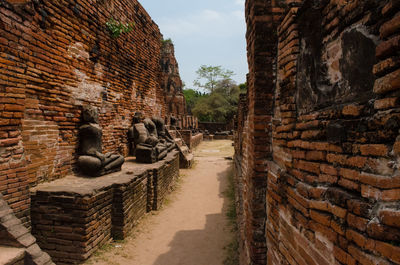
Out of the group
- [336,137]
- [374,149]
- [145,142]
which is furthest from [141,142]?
[374,149]

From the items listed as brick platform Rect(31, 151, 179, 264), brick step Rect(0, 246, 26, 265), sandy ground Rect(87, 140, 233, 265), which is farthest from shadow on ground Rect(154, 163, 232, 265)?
brick step Rect(0, 246, 26, 265)

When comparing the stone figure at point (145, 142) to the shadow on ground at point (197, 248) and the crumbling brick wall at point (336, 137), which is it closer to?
the shadow on ground at point (197, 248)

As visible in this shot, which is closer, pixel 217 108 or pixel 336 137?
pixel 336 137

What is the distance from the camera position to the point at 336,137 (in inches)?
50.9

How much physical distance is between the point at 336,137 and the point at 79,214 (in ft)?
12.2

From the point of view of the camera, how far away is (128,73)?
7.82m

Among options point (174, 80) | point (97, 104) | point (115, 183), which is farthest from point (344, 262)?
point (174, 80)

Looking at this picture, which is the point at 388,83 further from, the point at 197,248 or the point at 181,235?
the point at 181,235

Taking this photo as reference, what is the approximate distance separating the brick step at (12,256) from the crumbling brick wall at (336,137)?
9.05ft

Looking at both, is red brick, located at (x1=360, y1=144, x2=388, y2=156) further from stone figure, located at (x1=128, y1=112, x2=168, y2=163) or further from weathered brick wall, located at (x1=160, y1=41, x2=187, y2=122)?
weathered brick wall, located at (x1=160, y1=41, x2=187, y2=122)

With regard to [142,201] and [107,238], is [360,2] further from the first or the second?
[142,201]

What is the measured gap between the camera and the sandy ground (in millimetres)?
3988

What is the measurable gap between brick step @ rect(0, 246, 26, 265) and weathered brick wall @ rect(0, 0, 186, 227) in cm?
84

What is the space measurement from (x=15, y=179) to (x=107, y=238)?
182 cm
